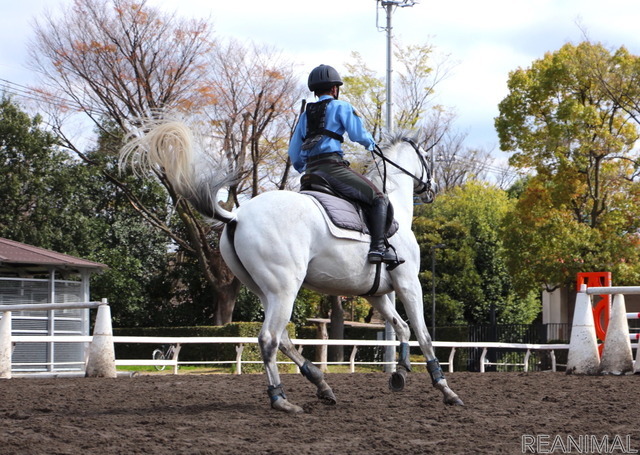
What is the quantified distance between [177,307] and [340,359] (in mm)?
8318

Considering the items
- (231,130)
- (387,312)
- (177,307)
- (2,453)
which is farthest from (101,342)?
(177,307)

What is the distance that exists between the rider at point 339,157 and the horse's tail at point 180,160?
1048 millimetres

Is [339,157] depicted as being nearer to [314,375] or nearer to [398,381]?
[314,375]

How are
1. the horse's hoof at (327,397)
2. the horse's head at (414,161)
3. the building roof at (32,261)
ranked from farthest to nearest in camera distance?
the building roof at (32,261) → the horse's head at (414,161) → the horse's hoof at (327,397)

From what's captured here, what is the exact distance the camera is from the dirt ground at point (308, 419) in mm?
5312

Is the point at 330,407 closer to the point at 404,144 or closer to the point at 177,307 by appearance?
the point at 404,144

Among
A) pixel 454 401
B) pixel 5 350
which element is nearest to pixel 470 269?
pixel 5 350

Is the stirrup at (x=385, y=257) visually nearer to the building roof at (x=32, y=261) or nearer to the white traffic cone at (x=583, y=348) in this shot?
the white traffic cone at (x=583, y=348)

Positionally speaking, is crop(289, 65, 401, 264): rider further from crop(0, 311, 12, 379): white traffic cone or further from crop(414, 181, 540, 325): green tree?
crop(414, 181, 540, 325): green tree

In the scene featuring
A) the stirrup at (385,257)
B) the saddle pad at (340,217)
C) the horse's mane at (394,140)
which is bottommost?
the stirrup at (385,257)

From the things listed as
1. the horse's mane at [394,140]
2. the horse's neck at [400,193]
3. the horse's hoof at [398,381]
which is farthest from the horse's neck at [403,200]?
the horse's hoof at [398,381]

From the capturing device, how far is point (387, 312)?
8875 millimetres

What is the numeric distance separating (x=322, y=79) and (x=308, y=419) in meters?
3.26

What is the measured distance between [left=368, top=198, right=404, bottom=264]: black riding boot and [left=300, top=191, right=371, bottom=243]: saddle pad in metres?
0.08
